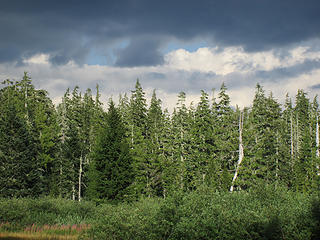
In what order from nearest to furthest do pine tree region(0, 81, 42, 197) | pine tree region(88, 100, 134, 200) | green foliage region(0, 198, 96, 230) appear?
green foliage region(0, 198, 96, 230), pine tree region(88, 100, 134, 200), pine tree region(0, 81, 42, 197)

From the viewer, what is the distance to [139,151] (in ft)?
133

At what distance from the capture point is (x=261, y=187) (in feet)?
61.3

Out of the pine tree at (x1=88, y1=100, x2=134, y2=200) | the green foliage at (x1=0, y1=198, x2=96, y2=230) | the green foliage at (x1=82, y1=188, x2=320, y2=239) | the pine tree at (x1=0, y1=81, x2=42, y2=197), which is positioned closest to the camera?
the green foliage at (x1=82, y1=188, x2=320, y2=239)

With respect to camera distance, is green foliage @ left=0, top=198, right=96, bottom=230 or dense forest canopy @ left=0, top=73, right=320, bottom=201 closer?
green foliage @ left=0, top=198, right=96, bottom=230

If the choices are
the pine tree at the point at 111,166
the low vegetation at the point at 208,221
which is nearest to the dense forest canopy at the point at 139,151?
the pine tree at the point at 111,166

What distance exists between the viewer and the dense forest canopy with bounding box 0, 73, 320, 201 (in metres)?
32.0

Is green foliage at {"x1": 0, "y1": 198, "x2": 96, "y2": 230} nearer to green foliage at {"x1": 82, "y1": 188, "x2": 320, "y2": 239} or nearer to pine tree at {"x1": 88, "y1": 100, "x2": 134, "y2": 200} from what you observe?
pine tree at {"x1": 88, "y1": 100, "x2": 134, "y2": 200}

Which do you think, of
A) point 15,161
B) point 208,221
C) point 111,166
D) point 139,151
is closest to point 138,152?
point 139,151

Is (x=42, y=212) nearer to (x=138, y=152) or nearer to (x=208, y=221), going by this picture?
(x=208, y=221)

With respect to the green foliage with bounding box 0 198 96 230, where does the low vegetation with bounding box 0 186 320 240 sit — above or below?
above

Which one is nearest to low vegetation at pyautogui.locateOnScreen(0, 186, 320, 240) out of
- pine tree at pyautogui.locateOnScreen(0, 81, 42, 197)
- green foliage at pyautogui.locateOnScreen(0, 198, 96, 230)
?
green foliage at pyautogui.locateOnScreen(0, 198, 96, 230)

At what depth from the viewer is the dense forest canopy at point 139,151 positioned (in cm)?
3195

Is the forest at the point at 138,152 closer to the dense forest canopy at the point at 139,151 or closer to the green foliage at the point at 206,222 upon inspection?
the dense forest canopy at the point at 139,151

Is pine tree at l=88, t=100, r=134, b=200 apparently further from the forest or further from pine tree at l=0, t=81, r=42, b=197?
pine tree at l=0, t=81, r=42, b=197
